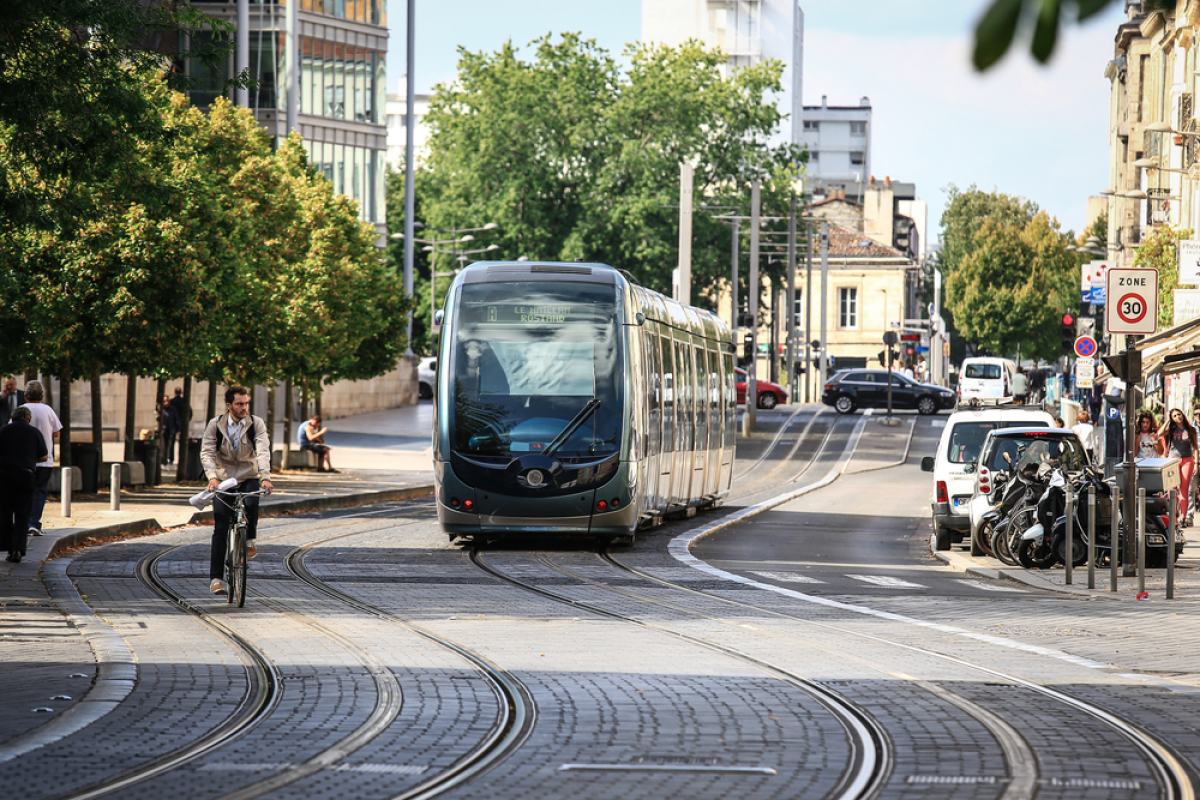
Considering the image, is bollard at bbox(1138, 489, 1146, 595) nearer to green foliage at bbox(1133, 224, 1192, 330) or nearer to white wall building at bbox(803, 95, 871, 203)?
green foliage at bbox(1133, 224, 1192, 330)

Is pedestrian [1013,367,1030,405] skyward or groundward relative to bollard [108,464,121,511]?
skyward

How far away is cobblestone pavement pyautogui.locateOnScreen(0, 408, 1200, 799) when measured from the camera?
6.76 m

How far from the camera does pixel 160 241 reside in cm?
2689

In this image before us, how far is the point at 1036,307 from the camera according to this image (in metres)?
98.2

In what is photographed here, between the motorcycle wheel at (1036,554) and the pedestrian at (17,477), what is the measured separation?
33.0 ft

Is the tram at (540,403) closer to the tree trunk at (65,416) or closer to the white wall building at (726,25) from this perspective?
the tree trunk at (65,416)

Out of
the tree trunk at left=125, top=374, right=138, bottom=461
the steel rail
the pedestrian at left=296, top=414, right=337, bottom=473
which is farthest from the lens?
the pedestrian at left=296, top=414, right=337, bottom=473

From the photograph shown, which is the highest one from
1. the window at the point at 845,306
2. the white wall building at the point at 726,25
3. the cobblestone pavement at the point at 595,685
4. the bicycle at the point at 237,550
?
the white wall building at the point at 726,25

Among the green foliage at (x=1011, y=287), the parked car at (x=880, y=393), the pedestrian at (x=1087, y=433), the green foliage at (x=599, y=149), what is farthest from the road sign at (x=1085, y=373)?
the green foliage at (x=1011, y=287)

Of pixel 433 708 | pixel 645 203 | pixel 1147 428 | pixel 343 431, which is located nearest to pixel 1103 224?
pixel 645 203

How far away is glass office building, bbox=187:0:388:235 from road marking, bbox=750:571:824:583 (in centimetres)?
4861

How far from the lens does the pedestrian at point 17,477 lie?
53.4 ft

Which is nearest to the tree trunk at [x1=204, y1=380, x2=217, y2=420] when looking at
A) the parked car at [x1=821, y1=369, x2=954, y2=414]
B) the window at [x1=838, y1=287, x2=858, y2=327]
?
the parked car at [x1=821, y1=369, x2=954, y2=414]

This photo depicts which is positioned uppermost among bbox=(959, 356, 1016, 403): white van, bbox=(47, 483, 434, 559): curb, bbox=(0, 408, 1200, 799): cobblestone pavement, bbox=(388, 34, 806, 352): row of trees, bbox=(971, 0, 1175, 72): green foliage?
bbox=(388, 34, 806, 352): row of trees
